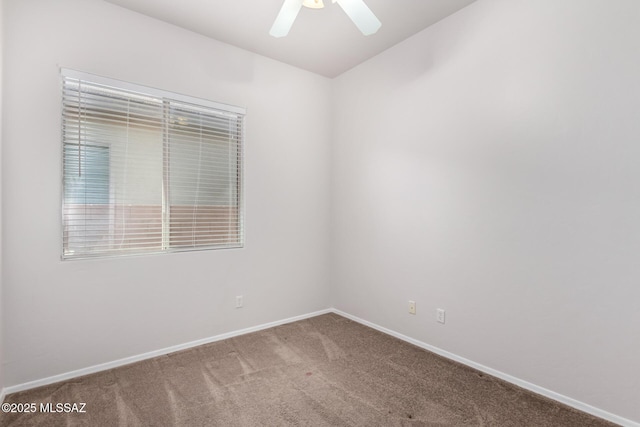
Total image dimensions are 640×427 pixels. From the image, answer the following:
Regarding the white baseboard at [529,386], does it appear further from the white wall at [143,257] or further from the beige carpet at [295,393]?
the white wall at [143,257]

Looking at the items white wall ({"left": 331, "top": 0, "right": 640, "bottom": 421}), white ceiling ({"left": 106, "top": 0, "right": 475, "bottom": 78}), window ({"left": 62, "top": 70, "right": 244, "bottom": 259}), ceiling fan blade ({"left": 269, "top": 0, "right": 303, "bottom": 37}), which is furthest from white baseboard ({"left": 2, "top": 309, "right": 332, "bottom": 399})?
white ceiling ({"left": 106, "top": 0, "right": 475, "bottom": 78})

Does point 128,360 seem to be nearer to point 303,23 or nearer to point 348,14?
point 348,14

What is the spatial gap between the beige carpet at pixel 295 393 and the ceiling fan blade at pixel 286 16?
242 centimetres

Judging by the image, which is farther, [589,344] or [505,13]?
[505,13]

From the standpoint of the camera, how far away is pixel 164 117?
2605 mm

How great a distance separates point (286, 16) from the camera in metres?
1.88

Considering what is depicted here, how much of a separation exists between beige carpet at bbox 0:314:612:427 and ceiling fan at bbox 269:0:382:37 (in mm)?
2374

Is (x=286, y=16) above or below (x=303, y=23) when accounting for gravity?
below

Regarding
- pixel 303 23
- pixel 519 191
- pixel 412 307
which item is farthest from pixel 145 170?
pixel 519 191

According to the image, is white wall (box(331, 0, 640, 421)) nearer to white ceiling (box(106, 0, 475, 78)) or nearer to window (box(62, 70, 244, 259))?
white ceiling (box(106, 0, 475, 78))

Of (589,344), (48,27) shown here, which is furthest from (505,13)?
(48,27)

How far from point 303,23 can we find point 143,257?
7.81 ft

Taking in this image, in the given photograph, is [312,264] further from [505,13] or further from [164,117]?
[505,13]

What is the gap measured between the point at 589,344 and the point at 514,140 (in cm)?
138
